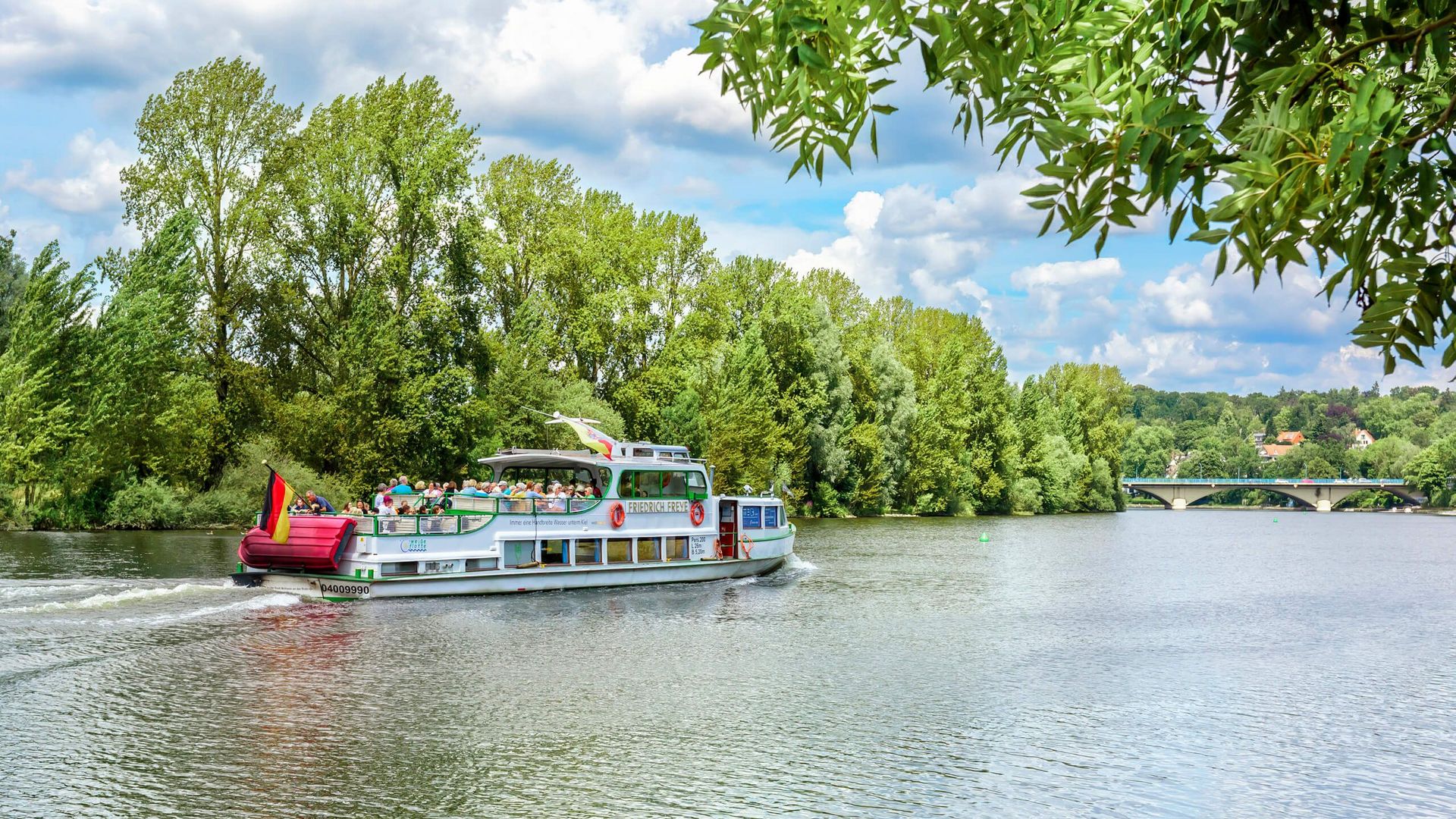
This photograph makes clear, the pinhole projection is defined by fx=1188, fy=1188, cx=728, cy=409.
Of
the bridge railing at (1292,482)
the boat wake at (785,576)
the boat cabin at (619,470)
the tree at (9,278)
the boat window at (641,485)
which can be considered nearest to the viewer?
the boat cabin at (619,470)

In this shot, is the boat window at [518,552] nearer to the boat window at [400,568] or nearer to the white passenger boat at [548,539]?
the white passenger boat at [548,539]

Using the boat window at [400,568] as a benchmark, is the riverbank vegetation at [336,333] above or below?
above

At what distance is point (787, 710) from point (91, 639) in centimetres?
1594

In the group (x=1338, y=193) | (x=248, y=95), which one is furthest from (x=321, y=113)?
(x=1338, y=193)

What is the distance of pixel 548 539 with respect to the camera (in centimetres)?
3850

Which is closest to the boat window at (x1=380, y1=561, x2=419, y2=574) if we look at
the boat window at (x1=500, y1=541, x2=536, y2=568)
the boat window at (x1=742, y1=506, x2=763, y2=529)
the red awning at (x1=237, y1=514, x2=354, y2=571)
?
the red awning at (x1=237, y1=514, x2=354, y2=571)

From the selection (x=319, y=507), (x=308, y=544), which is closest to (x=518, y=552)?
(x=319, y=507)

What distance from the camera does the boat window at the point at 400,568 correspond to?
115 ft

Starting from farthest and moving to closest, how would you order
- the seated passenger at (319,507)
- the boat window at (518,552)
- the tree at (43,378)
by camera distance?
the tree at (43,378)
the boat window at (518,552)
the seated passenger at (319,507)

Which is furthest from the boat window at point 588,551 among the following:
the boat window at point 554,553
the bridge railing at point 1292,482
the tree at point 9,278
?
the bridge railing at point 1292,482

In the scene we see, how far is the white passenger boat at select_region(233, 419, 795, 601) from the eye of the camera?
114 feet

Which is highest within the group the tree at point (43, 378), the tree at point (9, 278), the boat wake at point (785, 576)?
the tree at point (9, 278)

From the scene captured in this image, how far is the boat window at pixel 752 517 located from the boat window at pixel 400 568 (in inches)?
525

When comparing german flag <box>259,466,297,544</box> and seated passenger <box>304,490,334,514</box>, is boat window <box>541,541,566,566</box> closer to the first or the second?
seated passenger <box>304,490,334,514</box>
